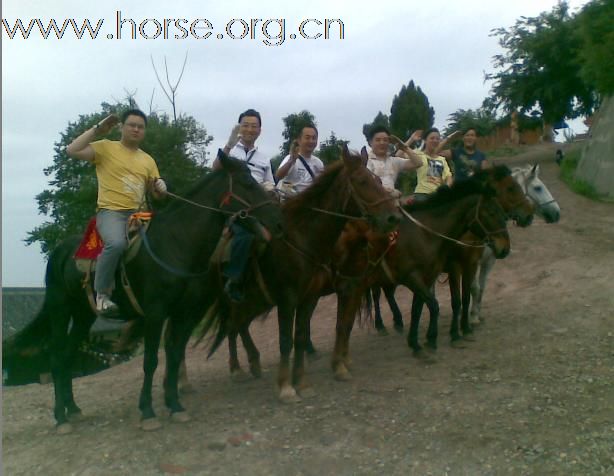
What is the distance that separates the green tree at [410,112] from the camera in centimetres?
5325

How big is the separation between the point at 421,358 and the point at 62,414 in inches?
167

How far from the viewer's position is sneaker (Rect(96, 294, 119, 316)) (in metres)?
6.20

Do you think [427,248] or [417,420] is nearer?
[417,420]

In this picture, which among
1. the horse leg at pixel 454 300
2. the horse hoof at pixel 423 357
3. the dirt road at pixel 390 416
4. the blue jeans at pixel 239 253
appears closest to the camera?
the dirt road at pixel 390 416

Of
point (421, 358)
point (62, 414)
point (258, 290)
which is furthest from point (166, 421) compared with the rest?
point (421, 358)

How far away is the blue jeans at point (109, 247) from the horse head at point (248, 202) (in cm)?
107

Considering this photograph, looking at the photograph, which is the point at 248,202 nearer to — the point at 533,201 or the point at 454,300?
the point at 454,300

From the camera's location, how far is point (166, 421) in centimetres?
626

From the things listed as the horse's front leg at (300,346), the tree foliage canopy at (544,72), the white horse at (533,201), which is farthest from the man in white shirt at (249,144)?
the tree foliage canopy at (544,72)

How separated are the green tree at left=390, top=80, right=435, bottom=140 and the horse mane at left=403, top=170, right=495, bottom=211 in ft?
147

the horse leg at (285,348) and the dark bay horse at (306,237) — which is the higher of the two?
the dark bay horse at (306,237)

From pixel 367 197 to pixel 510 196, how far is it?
3.03 metres

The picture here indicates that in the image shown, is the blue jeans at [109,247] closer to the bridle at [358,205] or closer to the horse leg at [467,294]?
the bridle at [358,205]

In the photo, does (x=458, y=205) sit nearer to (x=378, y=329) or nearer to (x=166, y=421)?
(x=378, y=329)
